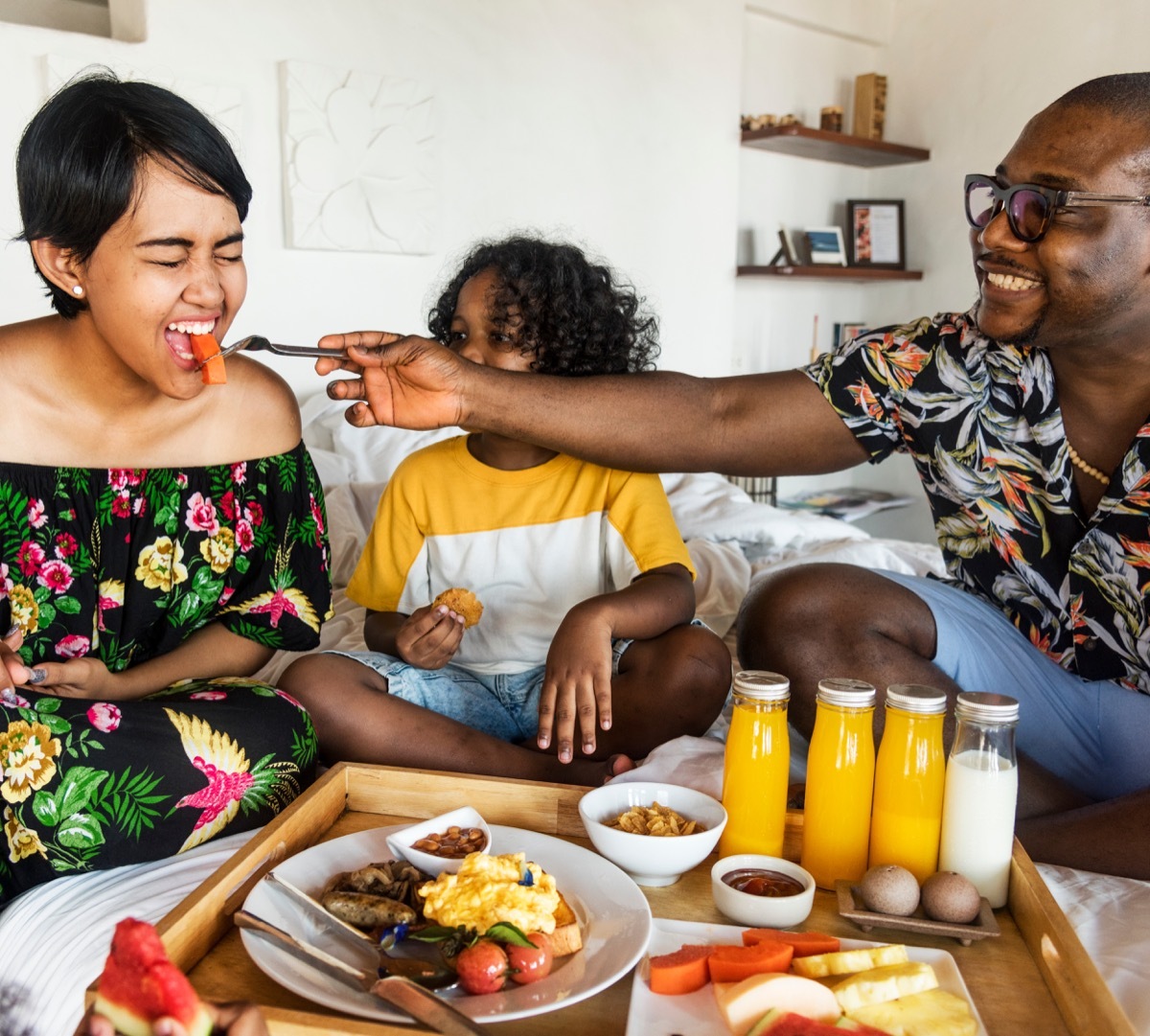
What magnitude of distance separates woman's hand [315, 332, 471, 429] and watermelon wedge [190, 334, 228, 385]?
0.47 ft

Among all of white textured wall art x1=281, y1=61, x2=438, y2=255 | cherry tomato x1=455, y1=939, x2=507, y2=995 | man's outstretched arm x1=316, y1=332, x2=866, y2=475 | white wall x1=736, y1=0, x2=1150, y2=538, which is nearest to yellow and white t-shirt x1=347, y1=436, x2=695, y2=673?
man's outstretched arm x1=316, y1=332, x2=866, y2=475

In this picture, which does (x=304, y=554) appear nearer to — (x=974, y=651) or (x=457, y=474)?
(x=457, y=474)

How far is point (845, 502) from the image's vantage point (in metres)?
4.47

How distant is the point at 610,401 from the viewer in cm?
167

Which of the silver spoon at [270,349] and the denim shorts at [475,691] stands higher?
the silver spoon at [270,349]

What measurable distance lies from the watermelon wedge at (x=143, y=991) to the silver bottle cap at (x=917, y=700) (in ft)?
2.12

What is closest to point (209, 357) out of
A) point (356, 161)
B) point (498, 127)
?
point (356, 161)

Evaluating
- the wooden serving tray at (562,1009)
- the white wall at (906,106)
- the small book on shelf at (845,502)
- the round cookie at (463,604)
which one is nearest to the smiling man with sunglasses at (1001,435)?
the round cookie at (463,604)

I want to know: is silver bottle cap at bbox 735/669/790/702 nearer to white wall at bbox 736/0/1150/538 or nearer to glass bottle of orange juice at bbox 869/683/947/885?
glass bottle of orange juice at bbox 869/683/947/885

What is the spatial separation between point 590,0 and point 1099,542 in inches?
109

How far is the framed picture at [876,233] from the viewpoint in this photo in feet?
15.3

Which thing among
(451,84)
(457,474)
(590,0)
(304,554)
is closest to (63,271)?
(304,554)

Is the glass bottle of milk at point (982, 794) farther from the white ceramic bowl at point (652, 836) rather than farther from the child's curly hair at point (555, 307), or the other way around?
the child's curly hair at point (555, 307)

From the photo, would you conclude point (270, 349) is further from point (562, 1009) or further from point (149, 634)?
point (562, 1009)
